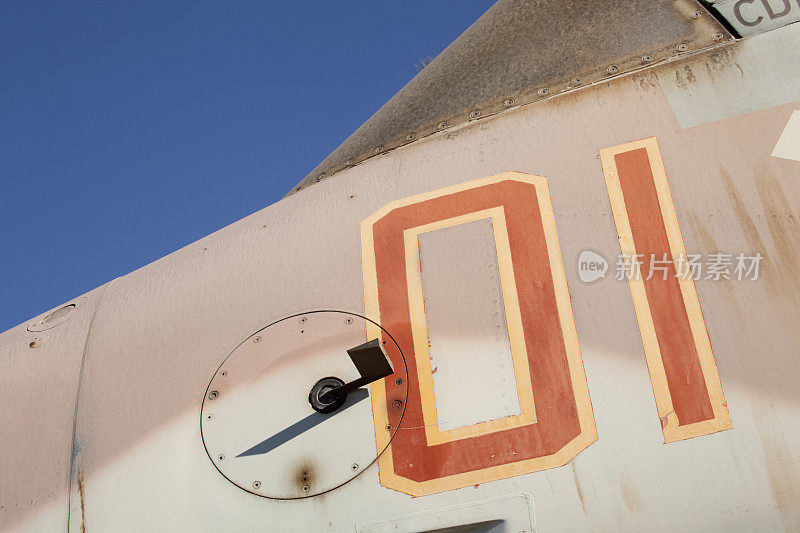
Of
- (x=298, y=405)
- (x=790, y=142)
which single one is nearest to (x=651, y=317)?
(x=790, y=142)

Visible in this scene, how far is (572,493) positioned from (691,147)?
1.32 metres

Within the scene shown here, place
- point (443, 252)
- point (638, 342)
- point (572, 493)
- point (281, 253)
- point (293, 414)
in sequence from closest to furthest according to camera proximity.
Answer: point (572, 493)
point (638, 342)
point (293, 414)
point (443, 252)
point (281, 253)

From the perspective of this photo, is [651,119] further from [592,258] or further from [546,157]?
[592,258]

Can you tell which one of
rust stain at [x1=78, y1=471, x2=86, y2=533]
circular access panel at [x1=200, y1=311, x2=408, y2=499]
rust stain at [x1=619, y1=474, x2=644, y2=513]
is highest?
circular access panel at [x1=200, y1=311, x2=408, y2=499]

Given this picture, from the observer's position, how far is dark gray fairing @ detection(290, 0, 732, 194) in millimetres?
3018

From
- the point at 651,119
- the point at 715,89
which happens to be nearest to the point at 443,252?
the point at 651,119

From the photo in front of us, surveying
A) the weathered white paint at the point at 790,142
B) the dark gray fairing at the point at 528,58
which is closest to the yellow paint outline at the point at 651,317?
the weathered white paint at the point at 790,142

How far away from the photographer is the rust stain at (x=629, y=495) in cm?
217

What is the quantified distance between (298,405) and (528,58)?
5.98 ft

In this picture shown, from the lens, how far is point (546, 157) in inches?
111

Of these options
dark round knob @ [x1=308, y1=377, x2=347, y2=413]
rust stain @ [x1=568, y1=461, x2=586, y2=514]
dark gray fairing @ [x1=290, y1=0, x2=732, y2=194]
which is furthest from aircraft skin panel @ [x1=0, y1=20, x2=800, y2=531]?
dark round knob @ [x1=308, y1=377, x2=347, y2=413]

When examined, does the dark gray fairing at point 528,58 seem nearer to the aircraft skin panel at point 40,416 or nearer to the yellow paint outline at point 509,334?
the yellow paint outline at point 509,334

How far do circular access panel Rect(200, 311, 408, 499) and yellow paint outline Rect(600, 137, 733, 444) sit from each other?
0.82 metres

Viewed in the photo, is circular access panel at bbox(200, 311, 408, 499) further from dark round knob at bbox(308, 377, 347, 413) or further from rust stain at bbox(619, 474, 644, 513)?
rust stain at bbox(619, 474, 644, 513)
